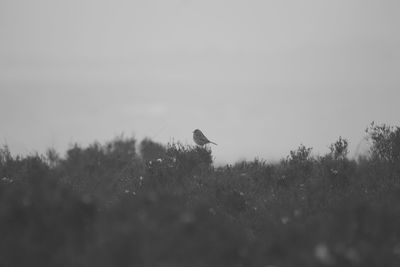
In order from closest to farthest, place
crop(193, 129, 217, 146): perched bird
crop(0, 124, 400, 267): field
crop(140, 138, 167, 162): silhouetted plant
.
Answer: crop(0, 124, 400, 267): field, crop(193, 129, 217, 146): perched bird, crop(140, 138, 167, 162): silhouetted plant

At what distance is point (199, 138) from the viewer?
14914mm

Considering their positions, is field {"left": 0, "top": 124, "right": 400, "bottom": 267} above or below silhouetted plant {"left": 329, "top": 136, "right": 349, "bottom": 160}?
below

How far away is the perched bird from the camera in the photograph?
14.7 metres

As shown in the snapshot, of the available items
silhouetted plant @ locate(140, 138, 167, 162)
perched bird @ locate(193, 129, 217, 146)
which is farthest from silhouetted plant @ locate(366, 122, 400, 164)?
silhouetted plant @ locate(140, 138, 167, 162)

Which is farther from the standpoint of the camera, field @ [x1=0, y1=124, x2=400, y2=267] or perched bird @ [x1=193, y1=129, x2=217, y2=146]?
perched bird @ [x1=193, y1=129, x2=217, y2=146]

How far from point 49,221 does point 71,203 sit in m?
0.33

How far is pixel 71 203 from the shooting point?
5.71 m

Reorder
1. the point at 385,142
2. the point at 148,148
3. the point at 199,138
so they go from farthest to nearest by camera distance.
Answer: the point at 148,148
the point at 199,138
the point at 385,142

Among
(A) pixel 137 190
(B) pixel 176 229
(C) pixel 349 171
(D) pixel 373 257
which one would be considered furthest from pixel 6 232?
(C) pixel 349 171

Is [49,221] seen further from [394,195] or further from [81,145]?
[81,145]

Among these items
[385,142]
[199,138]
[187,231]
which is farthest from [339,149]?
[187,231]

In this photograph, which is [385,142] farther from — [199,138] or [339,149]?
[199,138]

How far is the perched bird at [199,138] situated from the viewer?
48.1ft

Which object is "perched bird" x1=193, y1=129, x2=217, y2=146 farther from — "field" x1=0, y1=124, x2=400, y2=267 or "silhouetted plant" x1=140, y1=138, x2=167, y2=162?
"field" x1=0, y1=124, x2=400, y2=267
